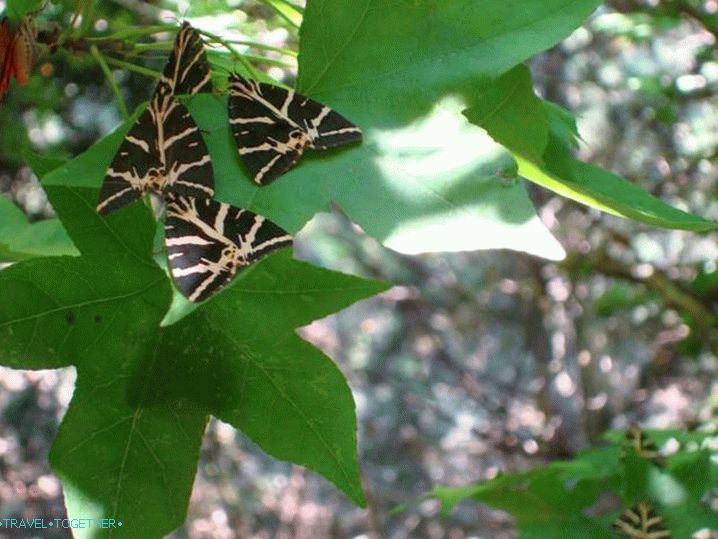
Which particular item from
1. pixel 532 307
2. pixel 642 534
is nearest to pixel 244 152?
pixel 642 534

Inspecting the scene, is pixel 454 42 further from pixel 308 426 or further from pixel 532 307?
pixel 532 307

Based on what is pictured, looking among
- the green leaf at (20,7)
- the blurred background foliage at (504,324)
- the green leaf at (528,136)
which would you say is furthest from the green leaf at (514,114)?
the blurred background foliage at (504,324)

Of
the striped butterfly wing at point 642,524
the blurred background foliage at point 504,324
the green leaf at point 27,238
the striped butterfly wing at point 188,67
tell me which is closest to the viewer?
the striped butterfly wing at point 188,67

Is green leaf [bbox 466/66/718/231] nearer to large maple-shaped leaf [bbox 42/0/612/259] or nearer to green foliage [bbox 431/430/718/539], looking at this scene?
large maple-shaped leaf [bbox 42/0/612/259]

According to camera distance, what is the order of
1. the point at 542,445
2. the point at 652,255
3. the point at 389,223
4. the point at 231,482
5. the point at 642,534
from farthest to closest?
1. the point at 231,482
2. the point at 652,255
3. the point at 542,445
4. the point at 642,534
5. the point at 389,223

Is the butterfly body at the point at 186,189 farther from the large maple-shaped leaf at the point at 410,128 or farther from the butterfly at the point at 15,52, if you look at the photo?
the butterfly at the point at 15,52
